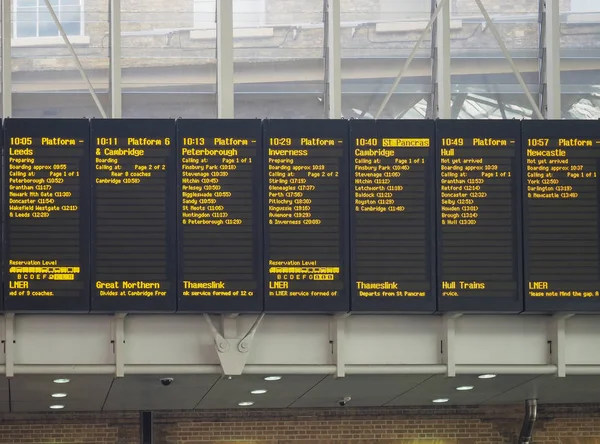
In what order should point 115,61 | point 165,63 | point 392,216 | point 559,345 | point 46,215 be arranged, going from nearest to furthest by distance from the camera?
point 46,215
point 392,216
point 559,345
point 115,61
point 165,63

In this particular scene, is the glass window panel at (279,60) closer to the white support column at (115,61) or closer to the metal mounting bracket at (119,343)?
the white support column at (115,61)

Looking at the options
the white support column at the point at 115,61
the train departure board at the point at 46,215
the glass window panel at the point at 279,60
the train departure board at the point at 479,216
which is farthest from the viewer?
the glass window panel at the point at 279,60

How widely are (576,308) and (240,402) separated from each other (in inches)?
212

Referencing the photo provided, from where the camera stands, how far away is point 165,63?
50.6 ft

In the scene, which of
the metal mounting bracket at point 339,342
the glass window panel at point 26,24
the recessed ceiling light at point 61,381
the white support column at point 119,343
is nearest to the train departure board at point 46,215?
the white support column at point 119,343

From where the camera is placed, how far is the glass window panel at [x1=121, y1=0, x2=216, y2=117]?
603 inches

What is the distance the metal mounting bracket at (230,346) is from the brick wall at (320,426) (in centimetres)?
463

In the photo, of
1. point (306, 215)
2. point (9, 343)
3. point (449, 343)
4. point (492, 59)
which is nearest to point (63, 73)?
point (9, 343)

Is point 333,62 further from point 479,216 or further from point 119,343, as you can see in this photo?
point 119,343

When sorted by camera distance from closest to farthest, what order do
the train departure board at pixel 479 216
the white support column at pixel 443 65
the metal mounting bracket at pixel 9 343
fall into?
1. the metal mounting bracket at pixel 9 343
2. the train departure board at pixel 479 216
3. the white support column at pixel 443 65

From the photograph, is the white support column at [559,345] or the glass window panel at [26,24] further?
the glass window panel at [26,24]

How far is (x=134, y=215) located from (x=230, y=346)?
170 cm

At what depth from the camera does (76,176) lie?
14.1 m

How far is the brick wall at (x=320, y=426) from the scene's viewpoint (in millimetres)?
18391
